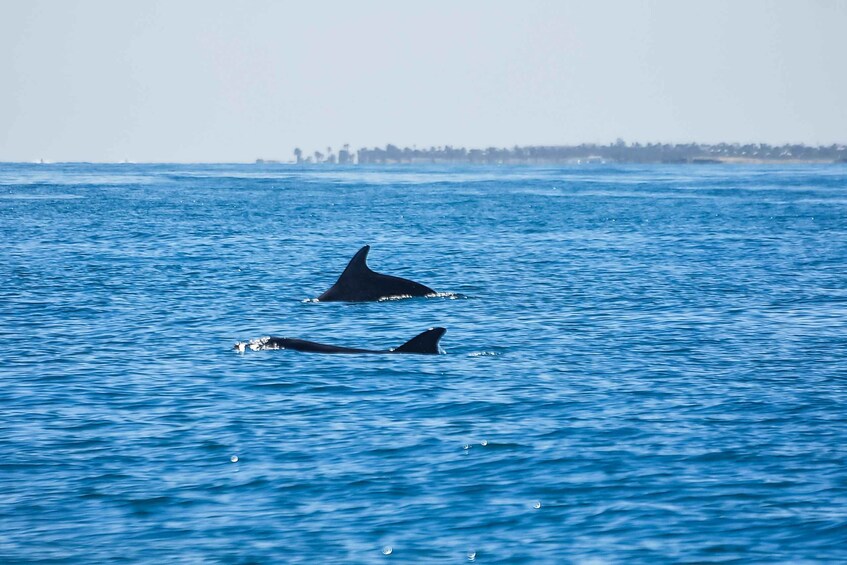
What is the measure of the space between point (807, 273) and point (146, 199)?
70.3 metres

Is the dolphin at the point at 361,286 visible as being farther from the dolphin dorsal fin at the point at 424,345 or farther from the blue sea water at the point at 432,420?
the dolphin dorsal fin at the point at 424,345

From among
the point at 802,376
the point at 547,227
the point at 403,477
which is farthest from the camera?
the point at 547,227

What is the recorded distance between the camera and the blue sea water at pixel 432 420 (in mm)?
12133

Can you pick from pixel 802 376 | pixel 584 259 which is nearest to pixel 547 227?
pixel 584 259

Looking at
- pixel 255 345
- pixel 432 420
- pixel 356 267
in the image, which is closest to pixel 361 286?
pixel 356 267

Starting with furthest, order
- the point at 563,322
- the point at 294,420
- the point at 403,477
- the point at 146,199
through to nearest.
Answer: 1. the point at 146,199
2. the point at 563,322
3. the point at 294,420
4. the point at 403,477

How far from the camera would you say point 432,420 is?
656 inches

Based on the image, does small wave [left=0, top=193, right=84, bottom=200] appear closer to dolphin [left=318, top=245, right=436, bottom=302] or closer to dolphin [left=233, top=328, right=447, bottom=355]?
dolphin [left=318, top=245, right=436, bottom=302]

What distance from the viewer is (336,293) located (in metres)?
30.0

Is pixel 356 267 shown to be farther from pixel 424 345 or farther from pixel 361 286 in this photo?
pixel 424 345

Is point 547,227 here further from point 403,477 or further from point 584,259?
point 403,477

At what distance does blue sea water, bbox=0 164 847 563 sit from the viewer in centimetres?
1213

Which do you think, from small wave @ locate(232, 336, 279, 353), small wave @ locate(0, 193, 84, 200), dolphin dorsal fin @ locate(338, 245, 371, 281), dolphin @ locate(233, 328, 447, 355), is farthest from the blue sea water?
small wave @ locate(0, 193, 84, 200)

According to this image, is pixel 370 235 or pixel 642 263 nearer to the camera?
pixel 642 263
